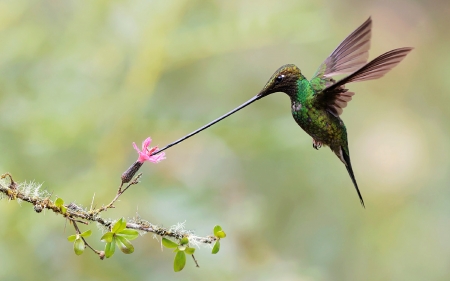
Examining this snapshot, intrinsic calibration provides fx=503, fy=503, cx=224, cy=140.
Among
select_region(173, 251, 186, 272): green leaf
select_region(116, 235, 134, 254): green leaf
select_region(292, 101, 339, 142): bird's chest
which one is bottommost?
select_region(173, 251, 186, 272): green leaf

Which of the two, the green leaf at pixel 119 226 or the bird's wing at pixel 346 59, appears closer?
the green leaf at pixel 119 226

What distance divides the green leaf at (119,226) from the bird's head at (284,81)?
1.01 feet

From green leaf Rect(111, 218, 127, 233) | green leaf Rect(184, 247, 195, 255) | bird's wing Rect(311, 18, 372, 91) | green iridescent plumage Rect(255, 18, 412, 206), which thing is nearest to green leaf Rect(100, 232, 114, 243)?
green leaf Rect(111, 218, 127, 233)

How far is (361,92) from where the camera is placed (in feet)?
14.3

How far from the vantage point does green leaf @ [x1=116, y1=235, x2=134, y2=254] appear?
0.72 m

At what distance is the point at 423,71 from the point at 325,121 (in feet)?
13.4

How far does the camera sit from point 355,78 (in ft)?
2.81

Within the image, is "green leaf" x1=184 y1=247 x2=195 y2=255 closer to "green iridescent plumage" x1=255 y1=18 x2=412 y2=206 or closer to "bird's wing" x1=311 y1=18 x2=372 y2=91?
"green iridescent plumage" x1=255 y1=18 x2=412 y2=206

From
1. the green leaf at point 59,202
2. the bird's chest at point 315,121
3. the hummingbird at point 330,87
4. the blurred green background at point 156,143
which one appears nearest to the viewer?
the green leaf at point 59,202

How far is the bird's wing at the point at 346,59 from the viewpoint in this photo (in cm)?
98

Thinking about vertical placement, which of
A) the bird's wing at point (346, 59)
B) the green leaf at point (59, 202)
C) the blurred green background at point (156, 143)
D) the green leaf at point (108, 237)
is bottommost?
the green leaf at point (108, 237)

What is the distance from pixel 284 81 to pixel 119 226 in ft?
1.28

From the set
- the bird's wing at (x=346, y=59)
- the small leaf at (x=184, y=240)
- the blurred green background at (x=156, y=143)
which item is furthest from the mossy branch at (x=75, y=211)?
the blurred green background at (x=156, y=143)

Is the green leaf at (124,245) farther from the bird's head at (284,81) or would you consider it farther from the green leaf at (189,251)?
the bird's head at (284,81)
